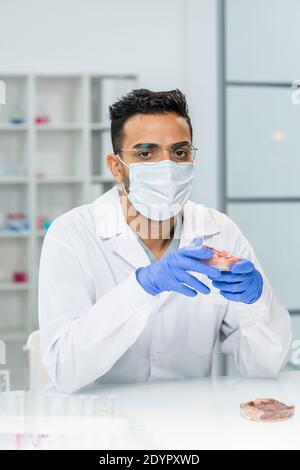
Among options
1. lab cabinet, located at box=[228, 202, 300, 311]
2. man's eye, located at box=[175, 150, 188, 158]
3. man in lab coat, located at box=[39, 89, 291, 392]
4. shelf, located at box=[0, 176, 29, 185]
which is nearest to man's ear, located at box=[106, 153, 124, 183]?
man in lab coat, located at box=[39, 89, 291, 392]

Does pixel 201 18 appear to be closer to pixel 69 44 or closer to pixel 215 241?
pixel 69 44

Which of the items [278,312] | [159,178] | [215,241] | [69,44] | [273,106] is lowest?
[278,312]

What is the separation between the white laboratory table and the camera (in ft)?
3.78

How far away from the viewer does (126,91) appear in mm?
3557

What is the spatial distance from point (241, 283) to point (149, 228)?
319 mm

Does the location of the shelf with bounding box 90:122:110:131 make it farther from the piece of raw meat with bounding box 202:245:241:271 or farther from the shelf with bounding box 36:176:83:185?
the piece of raw meat with bounding box 202:245:241:271

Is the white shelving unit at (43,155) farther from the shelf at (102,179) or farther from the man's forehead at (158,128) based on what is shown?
the man's forehead at (158,128)

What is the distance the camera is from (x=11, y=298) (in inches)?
149

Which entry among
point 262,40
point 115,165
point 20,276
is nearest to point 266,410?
point 115,165

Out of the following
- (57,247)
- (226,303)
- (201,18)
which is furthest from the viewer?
(201,18)

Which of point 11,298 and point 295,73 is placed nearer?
point 295,73

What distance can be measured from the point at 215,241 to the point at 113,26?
2169 mm

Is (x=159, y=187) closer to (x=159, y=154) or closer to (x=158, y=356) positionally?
(x=159, y=154)
